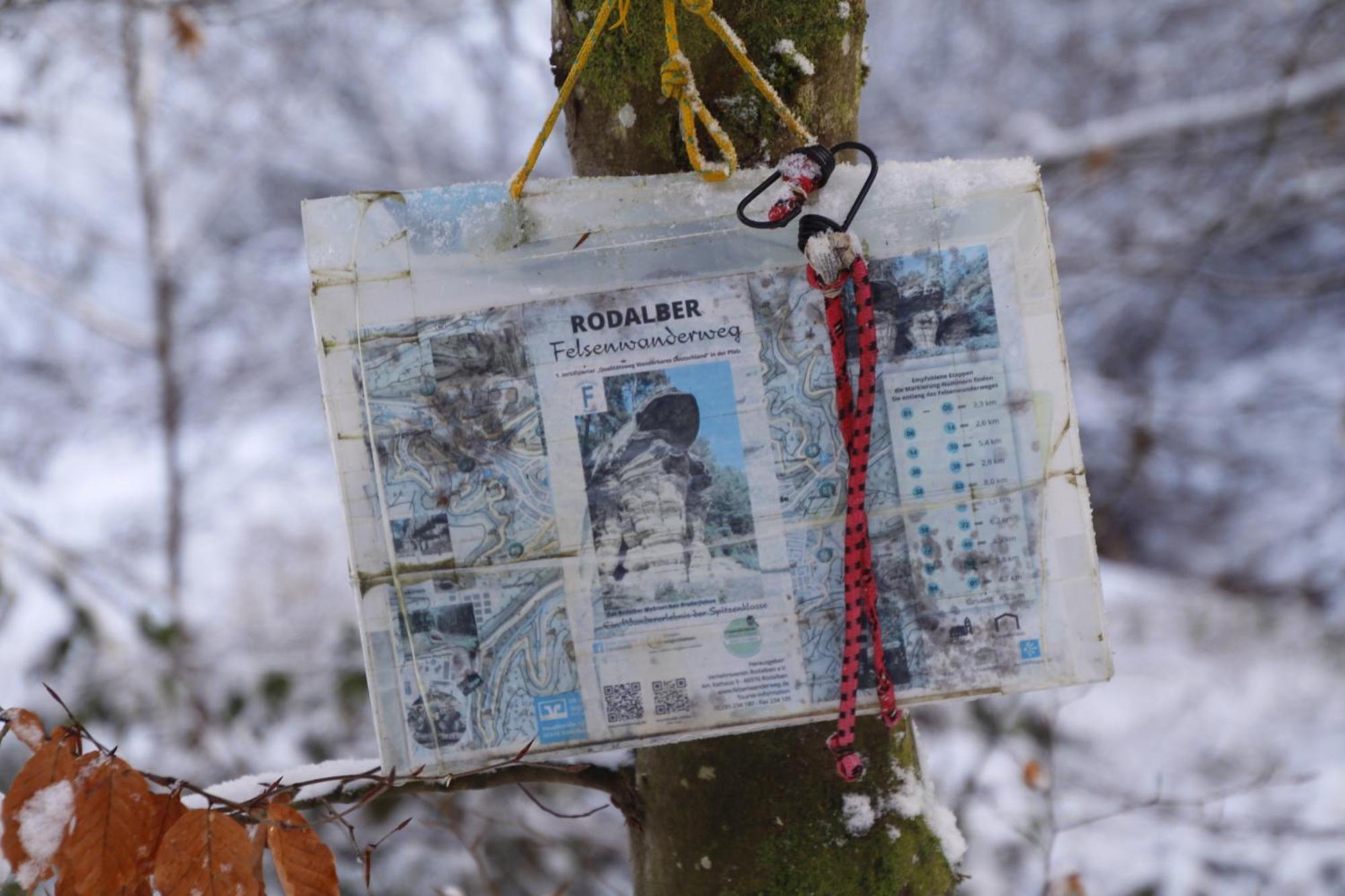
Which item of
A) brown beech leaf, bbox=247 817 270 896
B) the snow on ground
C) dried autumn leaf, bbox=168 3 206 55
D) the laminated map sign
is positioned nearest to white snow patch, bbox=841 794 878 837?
the laminated map sign

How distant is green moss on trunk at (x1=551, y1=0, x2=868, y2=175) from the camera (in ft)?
2.52

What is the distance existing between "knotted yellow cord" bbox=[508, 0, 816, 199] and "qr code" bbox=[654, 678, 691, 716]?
43 centimetres

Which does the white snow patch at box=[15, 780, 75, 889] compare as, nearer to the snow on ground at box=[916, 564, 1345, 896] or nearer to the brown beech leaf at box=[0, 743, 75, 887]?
the brown beech leaf at box=[0, 743, 75, 887]

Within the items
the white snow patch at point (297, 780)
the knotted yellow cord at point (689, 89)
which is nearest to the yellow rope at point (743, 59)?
the knotted yellow cord at point (689, 89)

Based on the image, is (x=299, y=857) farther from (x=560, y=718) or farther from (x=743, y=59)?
(x=743, y=59)

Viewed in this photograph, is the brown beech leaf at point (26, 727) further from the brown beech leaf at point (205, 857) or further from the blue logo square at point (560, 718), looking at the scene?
the blue logo square at point (560, 718)

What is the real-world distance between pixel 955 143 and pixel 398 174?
10.1 feet

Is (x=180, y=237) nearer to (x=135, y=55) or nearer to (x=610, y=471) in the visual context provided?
(x=135, y=55)

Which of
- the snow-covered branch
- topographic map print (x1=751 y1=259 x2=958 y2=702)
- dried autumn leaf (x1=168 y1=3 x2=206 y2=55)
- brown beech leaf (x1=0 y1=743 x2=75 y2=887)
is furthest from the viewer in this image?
the snow-covered branch

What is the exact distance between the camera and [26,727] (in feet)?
2.32

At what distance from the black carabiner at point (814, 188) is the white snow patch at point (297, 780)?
0.59m

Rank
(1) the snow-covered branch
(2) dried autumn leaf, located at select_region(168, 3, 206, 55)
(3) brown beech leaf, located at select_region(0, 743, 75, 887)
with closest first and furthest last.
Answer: (3) brown beech leaf, located at select_region(0, 743, 75, 887)
(2) dried autumn leaf, located at select_region(168, 3, 206, 55)
(1) the snow-covered branch

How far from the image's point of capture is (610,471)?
77 centimetres

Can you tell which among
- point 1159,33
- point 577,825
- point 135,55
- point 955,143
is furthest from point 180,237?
point 1159,33
